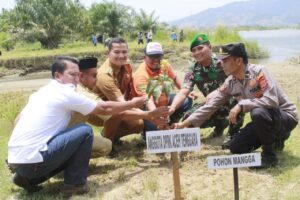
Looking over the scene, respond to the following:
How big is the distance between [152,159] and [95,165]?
1.80 feet

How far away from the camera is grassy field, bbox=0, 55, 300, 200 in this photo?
305 cm

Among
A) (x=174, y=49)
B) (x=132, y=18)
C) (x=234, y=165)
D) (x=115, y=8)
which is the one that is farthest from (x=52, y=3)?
(x=234, y=165)

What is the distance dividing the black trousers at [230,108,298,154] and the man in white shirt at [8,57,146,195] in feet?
4.01

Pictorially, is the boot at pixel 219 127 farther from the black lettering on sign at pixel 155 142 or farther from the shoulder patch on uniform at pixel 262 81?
the black lettering on sign at pixel 155 142

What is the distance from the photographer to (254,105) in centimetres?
324

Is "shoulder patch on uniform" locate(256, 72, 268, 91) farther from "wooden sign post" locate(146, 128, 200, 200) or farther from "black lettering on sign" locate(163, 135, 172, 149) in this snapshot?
"black lettering on sign" locate(163, 135, 172, 149)

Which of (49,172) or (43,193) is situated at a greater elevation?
(49,172)

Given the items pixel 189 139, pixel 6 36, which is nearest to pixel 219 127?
pixel 189 139

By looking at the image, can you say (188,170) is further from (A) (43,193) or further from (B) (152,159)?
(A) (43,193)

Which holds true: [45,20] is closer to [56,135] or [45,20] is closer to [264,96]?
[56,135]

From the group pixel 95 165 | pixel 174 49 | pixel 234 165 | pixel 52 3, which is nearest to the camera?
pixel 234 165

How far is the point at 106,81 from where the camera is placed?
149 inches

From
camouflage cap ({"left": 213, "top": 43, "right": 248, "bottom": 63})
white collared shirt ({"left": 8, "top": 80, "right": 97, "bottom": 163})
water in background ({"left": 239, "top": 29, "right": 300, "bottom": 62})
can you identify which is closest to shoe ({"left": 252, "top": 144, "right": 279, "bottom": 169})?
camouflage cap ({"left": 213, "top": 43, "right": 248, "bottom": 63})

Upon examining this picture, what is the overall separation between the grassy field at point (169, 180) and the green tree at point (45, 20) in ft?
74.7
